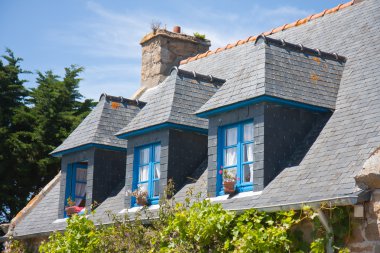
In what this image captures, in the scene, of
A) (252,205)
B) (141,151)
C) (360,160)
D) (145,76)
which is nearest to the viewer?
(360,160)

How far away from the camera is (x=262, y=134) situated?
12.0 meters

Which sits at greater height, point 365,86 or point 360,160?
point 365,86

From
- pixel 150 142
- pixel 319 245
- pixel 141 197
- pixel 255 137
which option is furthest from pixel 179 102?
pixel 319 245

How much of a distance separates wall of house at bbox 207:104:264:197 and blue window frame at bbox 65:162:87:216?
4947mm

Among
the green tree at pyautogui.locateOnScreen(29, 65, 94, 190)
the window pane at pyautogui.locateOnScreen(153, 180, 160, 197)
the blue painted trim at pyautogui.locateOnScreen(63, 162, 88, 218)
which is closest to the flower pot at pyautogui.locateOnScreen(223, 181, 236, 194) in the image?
the window pane at pyautogui.locateOnScreen(153, 180, 160, 197)

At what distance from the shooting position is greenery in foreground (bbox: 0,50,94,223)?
77.2 feet

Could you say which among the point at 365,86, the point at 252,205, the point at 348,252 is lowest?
the point at 348,252

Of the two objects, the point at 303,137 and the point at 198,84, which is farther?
the point at 198,84

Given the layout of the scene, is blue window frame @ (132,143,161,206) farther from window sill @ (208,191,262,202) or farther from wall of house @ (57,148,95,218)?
window sill @ (208,191,262,202)

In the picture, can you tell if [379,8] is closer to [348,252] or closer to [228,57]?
[228,57]

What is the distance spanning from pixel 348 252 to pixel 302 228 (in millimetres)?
974

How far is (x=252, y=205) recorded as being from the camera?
1110 cm

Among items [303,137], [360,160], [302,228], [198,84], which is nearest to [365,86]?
[303,137]

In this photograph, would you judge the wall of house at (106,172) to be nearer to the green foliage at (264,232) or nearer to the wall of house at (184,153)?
the wall of house at (184,153)
